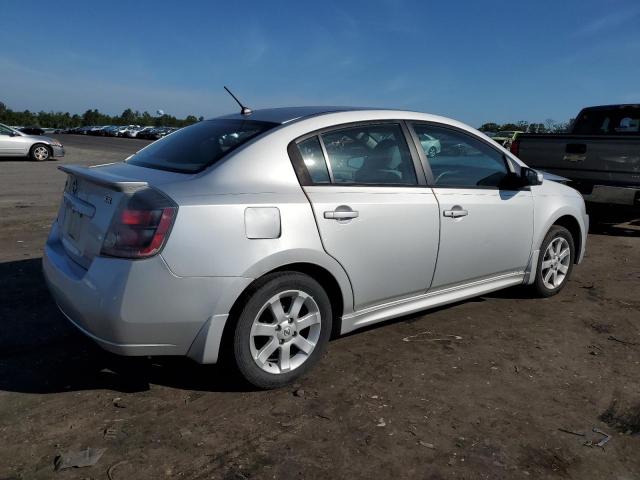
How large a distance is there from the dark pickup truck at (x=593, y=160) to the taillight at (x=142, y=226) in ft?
21.6

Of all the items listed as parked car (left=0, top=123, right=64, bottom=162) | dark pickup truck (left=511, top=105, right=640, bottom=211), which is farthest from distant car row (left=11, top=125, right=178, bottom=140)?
dark pickup truck (left=511, top=105, right=640, bottom=211)

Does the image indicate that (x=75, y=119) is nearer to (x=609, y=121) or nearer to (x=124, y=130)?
(x=124, y=130)

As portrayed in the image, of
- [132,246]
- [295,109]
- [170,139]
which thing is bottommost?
[132,246]

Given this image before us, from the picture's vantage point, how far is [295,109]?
12.9 ft

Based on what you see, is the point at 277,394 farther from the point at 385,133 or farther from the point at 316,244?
the point at 385,133

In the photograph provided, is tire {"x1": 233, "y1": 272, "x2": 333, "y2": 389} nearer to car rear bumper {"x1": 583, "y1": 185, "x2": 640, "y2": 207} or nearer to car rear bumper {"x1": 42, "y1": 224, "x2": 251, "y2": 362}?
car rear bumper {"x1": 42, "y1": 224, "x2": 251, "y2": 362}

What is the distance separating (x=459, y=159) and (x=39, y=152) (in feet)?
63.5

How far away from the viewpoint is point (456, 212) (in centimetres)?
399

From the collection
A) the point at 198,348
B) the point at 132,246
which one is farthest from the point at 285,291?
the point at 132,246

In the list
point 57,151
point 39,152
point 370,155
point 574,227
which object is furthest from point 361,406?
point 57,151

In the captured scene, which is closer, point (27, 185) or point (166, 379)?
point (166, 379)

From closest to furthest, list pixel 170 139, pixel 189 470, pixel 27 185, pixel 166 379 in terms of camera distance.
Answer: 1. pixel 189 470
2. pixel 166 379
3. pixel 170 139
4. pixel 27 185

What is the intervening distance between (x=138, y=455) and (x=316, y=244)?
1.41 meters

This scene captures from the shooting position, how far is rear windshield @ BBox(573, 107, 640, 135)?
9133mm
